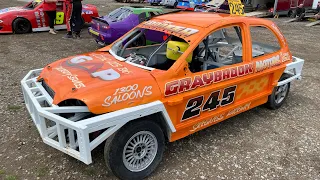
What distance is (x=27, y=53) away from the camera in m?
7.79

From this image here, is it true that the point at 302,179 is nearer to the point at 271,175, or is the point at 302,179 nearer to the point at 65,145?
the point at 271,175

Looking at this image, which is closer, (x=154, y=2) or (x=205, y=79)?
(x=205, y=79)

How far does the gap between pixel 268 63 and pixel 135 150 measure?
2423mm

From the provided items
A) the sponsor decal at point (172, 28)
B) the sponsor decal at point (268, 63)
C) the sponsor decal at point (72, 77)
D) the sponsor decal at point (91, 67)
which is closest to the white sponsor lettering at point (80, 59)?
the sponsor decal at point (91, 67)

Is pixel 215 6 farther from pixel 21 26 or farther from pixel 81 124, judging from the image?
pixel 81 124

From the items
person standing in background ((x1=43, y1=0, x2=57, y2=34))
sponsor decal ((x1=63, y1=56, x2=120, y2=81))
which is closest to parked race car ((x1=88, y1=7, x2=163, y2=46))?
person standing in background ((x1=43, y1=0, x2=57, y2=34))

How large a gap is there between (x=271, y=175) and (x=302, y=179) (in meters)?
0.35

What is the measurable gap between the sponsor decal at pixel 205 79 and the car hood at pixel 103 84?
0.62ft

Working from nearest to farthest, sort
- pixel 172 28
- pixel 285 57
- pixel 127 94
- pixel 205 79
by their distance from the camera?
pixel 127 94, pixel 205 79, pixel 172 28, pixel 285 57

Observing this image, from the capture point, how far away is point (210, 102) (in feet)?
11.3

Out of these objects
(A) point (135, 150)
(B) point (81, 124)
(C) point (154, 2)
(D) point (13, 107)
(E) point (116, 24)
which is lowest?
(D) point (13, 107)

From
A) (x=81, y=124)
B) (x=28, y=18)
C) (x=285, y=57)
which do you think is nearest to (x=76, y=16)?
(x=28, y=18)

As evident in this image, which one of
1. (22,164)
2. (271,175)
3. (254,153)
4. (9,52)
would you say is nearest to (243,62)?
(254,153)

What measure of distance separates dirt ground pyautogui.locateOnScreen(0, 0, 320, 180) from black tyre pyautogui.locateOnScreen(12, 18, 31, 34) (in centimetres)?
508
